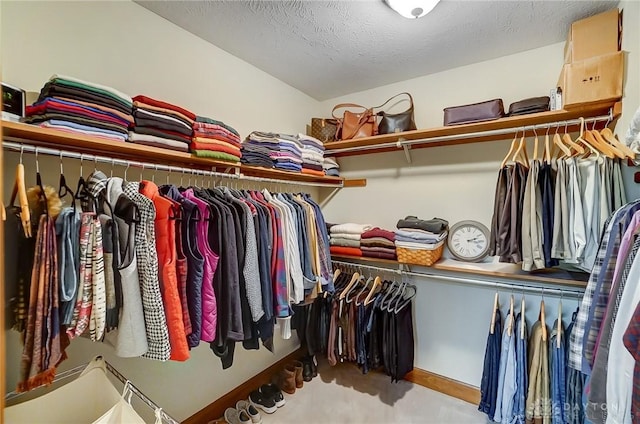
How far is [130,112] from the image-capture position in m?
1.20

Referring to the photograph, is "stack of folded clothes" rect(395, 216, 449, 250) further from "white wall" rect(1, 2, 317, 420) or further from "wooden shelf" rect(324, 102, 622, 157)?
"white wall" rect(1, 2, 317, 420)

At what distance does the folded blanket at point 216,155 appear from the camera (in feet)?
4.58

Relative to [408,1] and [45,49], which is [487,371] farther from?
[45,49]

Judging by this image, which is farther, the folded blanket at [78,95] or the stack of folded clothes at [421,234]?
the stack of folded clothes at [421,234]

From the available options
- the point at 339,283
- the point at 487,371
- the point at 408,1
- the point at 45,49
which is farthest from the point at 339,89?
the point at 487,371

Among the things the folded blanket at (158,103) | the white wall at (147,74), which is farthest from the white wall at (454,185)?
the folded blanket at (158,103)

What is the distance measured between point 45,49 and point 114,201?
738 millimetres

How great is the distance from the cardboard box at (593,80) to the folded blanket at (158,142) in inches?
74.2

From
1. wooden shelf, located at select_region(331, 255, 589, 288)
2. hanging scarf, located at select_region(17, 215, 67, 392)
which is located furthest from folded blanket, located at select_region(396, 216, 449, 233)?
hanging scarf, located at select_region(17, 215, 67, 392)

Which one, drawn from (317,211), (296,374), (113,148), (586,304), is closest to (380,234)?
(317,211)

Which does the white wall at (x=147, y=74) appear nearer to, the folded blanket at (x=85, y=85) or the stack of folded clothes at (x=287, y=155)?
the folded blanket at (x=85, y=85)

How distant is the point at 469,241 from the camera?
6.44 ft

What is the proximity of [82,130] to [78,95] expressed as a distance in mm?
128

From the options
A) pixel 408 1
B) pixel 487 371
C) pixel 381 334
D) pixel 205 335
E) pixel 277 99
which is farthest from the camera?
pixel 277 99
